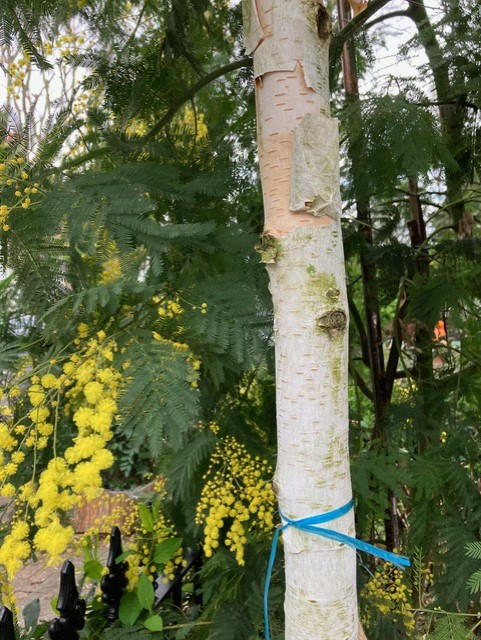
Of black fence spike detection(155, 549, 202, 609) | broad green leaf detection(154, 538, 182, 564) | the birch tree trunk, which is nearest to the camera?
the birch tree trunk

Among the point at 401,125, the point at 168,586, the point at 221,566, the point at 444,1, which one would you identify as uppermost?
the point at 444,1

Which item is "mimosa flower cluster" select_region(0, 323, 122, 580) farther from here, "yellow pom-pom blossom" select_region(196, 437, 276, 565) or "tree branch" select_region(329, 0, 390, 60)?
"tree branch" select_region(329, 0, 390, 60)

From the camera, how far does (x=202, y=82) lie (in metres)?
1.40

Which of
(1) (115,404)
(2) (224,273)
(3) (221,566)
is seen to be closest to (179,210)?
(2) (224,273)

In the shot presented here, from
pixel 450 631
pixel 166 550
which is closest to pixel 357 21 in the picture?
pixel 450 631

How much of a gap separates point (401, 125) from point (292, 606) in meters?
1.12

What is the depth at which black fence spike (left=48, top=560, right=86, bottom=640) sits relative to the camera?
1205 millimetres

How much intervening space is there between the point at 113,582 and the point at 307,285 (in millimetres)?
1128

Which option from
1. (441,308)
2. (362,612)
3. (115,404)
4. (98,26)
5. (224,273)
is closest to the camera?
(115,404)

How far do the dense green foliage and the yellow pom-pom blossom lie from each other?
118 millimetres

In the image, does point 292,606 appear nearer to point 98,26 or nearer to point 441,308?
point 441,308

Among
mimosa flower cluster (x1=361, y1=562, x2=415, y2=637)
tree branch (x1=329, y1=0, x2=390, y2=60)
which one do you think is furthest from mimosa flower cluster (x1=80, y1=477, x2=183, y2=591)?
tree branch (x1=329, y1=0, x2=390, y2=60)

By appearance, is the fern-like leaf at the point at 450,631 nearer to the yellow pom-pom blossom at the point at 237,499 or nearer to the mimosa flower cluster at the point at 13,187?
the yellow pom-pom blossom at the point at 237,499

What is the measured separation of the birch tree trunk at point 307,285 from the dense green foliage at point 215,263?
0.85 ft
